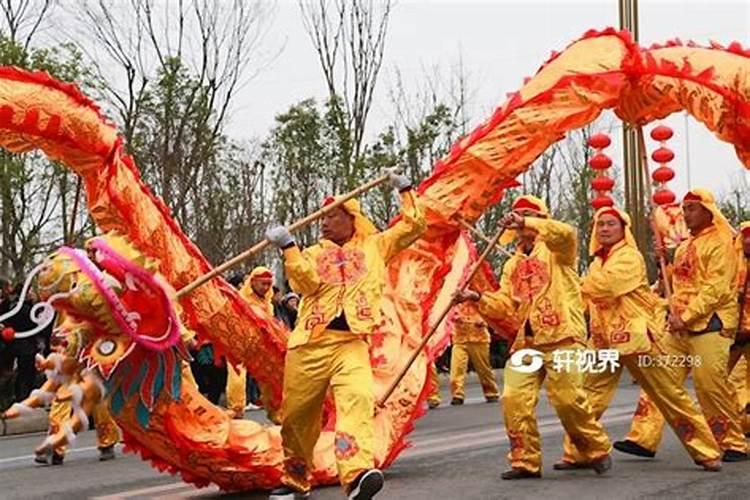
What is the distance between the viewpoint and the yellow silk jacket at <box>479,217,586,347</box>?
20.6ft

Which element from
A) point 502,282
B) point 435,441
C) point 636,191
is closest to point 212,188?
point 636,191

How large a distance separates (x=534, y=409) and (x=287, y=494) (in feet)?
5.11

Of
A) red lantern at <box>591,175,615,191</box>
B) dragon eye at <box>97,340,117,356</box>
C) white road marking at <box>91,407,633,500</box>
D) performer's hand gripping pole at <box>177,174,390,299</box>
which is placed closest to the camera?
dragon eye at <box>97,340,117,356</box>

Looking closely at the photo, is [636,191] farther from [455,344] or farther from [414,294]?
[414,294]

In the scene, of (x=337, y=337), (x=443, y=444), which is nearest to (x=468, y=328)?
(x=443, y=444)

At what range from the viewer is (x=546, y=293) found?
6.40 metres

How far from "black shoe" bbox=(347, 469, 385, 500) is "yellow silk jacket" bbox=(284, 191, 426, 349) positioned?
2.51 ft

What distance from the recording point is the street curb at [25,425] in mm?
10430

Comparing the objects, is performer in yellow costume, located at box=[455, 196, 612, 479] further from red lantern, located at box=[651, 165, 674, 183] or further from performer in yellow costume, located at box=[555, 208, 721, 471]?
red lantern, located at box=[651, 165, 674, 183]

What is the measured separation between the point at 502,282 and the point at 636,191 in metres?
7.87

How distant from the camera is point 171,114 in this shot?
54.8 feet

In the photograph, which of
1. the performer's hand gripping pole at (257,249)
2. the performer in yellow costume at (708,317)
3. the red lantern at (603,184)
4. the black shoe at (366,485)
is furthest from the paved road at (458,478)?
the red lantern at (603,184)

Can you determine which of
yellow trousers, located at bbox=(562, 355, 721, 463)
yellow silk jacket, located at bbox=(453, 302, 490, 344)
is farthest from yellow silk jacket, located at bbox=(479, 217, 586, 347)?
yellow silk jacket, located at bbox=(453, 302, 490, 344)

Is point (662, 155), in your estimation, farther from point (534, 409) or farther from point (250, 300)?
point (250, 300)
